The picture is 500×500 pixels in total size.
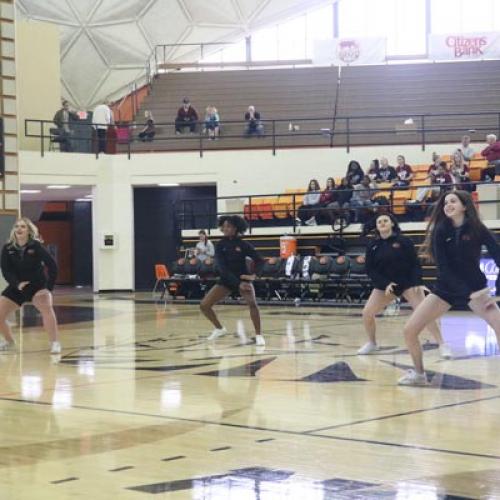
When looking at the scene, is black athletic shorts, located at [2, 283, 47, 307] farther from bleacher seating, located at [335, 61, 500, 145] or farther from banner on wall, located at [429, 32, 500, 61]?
banner on wall, located at [429, 32, 500, 61]

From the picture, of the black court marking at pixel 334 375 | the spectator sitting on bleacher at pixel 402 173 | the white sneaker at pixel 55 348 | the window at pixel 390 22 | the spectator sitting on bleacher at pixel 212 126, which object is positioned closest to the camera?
the black court marking at pixel 334 375

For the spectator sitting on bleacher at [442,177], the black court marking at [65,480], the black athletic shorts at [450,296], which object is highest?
the spectator sitting on bleacher at [442,177]

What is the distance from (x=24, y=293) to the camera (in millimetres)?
11578

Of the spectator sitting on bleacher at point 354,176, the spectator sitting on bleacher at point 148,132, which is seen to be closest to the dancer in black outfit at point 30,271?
the spectator sitting on bleacher at point 354,176

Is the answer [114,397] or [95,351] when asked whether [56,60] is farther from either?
[114,397]

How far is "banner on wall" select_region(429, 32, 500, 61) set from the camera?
35.5 metres

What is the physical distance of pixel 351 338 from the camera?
1309cm

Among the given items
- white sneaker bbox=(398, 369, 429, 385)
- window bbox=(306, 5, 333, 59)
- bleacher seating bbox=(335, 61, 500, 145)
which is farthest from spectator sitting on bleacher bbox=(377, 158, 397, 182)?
window bbox=(306, 5, 333, 59)

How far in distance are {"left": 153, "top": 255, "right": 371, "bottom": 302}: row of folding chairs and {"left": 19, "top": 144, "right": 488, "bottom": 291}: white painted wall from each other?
4561mm

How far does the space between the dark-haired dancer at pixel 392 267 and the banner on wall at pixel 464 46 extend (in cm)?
2681

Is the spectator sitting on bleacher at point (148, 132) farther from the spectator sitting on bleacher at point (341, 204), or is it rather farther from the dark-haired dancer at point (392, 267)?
the dark-haired dancer at point (392, 267)

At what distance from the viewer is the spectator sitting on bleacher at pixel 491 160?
21.9m

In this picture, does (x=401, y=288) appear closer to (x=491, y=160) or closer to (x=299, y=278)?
(x=299, y=278)

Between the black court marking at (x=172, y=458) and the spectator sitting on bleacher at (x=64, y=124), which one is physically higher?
the spectator sitting on bleacher at (x=64, y=124)
